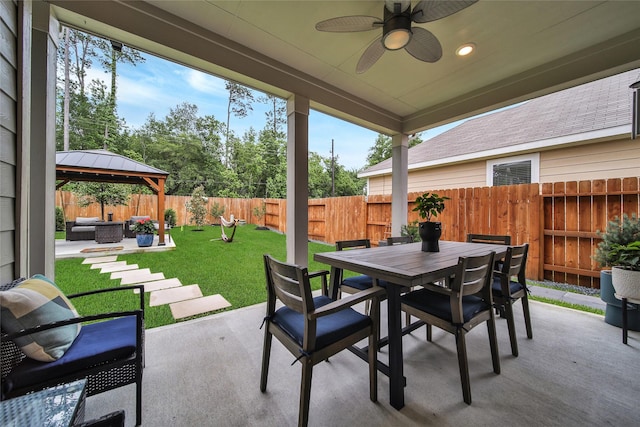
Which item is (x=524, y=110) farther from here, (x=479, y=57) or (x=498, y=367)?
(x=498, y=367)

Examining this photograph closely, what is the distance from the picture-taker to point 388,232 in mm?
6129

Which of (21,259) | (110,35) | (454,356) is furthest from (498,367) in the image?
(110,35)

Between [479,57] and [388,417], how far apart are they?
350cm

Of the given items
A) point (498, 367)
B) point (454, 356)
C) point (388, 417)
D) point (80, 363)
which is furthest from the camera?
point (454, 356)

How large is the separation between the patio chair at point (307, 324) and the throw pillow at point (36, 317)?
107 cm

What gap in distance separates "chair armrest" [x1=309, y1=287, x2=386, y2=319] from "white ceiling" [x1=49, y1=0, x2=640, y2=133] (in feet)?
7.65

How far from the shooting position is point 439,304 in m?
1.82

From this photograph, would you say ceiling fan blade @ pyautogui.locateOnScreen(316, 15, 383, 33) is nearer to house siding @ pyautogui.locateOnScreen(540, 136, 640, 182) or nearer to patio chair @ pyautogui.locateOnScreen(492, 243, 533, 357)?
patio chair @ pyautogui.locateOnScreen(492, 243, 533, 357)

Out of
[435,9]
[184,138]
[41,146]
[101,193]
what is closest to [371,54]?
[435,9]

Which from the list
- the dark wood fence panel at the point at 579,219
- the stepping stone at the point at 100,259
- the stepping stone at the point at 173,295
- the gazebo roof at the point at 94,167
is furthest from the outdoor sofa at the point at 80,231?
the dark wood fence panel at the point at 579,219

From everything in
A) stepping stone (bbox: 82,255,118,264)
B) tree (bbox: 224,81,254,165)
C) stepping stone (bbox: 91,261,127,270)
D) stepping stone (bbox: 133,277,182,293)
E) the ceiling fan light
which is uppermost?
tree (bbox: 224,81,254,165)

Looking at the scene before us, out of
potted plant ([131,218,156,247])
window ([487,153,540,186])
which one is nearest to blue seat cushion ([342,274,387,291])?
window ([487,153,540,186])

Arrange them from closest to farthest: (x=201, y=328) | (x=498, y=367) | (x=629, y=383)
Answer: (x=629, y=383) → (x=498, y=367) → (x=201, y=328)

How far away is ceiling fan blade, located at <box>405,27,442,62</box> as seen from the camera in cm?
202
